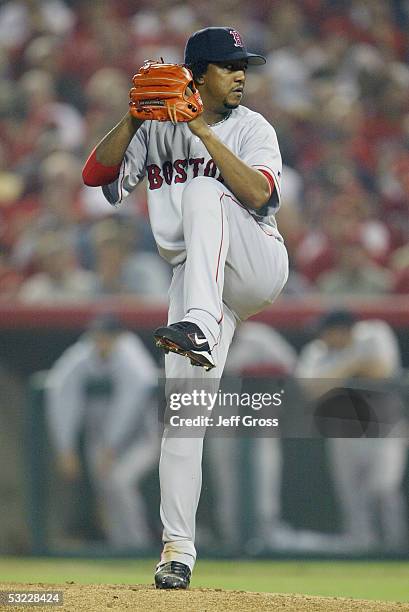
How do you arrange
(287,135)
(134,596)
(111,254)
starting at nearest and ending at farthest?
(134,596), (111,254), (287,135)

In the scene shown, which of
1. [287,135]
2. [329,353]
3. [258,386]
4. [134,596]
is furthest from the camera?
[287,135]

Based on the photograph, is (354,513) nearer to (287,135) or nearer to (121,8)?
(287,135)

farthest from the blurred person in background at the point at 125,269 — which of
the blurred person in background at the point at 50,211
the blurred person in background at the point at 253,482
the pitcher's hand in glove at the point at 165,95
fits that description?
the pitcher's hand in glove at the point at 165,95

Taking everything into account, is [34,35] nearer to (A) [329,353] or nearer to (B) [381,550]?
(A) [329,353]

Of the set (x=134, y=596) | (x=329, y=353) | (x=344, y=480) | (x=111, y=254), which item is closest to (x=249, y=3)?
(x=111, y=254)

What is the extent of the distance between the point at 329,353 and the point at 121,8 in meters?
4.58

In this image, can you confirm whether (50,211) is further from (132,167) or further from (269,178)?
(269,178)

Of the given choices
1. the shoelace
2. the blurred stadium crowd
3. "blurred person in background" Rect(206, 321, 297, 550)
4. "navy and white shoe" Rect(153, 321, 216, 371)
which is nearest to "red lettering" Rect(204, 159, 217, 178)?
"navy and white shoe" Rect(153, 321, 216, 371)

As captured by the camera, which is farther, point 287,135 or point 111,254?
point 287,135

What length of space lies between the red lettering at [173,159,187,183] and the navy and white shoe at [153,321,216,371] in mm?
555

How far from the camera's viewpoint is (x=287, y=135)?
28.7 feet

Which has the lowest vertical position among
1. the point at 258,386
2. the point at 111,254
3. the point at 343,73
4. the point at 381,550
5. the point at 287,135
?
the point at 381,550

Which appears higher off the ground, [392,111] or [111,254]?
[392,111]

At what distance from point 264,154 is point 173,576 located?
1.28m
